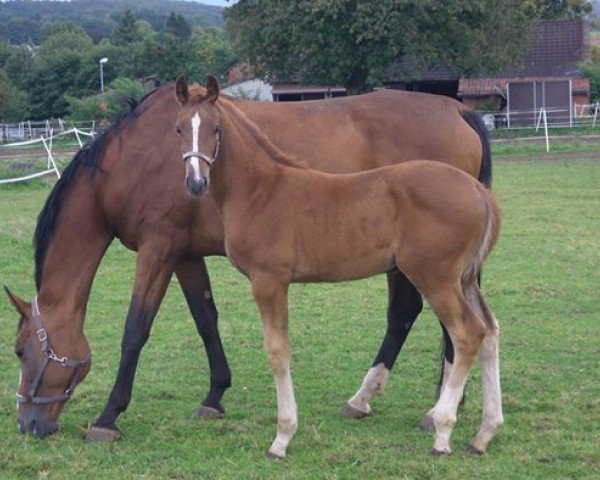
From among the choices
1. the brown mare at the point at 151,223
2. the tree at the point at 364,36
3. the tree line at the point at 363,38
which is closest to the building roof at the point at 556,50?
the tree line at the point at 363,38

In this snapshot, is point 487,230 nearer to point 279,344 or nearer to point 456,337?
point 456,337

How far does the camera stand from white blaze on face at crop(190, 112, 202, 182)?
14.4ft

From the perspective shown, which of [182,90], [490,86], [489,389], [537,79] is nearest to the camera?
[182,90]

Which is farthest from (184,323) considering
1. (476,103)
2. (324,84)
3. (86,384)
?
(476,103)

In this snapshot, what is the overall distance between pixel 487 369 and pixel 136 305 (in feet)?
6.72

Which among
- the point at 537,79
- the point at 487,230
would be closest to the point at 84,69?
the point at 537,79

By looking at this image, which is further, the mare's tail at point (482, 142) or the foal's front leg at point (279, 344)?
the mare's tail at point (482, 142)

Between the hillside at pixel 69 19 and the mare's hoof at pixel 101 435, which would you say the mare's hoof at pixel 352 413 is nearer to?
the mare's hoof at pixel 101 435

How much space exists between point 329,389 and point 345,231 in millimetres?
1759

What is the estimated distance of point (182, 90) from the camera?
15.3 feet

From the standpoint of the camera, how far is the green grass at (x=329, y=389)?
477cm

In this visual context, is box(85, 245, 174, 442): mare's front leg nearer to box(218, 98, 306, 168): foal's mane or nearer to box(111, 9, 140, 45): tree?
box(218, 98, 306, 168): foal's mane

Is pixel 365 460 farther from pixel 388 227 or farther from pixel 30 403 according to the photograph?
pixel 30 403

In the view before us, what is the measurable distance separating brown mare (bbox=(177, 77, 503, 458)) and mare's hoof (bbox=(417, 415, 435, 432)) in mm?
482
